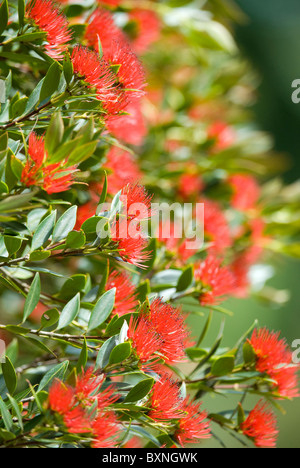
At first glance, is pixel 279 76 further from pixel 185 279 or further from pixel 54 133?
pixel 54 133

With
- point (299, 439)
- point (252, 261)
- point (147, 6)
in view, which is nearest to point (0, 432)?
point (252, 261)

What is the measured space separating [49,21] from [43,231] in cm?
21

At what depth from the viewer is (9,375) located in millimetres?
488

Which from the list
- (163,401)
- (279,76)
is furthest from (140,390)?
(279,76)

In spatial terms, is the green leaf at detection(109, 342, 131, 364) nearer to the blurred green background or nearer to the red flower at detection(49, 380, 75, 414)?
the red flower at detection(49, 380, 75, 414)

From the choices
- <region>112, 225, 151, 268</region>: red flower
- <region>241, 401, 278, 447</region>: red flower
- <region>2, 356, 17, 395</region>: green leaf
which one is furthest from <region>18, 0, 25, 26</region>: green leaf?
<region>241, 401, 278, 447</region>: red flower

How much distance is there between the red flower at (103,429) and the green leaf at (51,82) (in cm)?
29

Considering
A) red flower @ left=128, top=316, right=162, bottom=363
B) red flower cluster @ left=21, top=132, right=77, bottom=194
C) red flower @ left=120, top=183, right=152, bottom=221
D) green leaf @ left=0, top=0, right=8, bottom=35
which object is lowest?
red flower @ left=128, top=316, right=162, bottom=363

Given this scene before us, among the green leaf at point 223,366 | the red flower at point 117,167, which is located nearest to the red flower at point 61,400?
the green leaf at point 223,366

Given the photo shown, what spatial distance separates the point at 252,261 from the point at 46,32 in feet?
1.94

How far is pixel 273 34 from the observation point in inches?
129

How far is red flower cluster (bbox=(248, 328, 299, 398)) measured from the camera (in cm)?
60

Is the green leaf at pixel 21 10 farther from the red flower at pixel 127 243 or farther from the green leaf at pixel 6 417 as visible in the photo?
the green leaf at pixel 6 417

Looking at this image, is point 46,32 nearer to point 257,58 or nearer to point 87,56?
point 87,56
